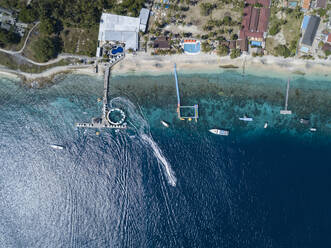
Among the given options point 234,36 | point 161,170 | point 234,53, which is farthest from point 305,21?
point 161,170

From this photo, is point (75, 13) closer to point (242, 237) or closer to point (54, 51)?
point (54, 51)

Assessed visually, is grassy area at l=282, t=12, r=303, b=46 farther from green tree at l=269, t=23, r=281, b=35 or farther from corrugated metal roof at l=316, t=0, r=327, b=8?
corrugated metal roof at l=316, t=0, r=327, b=8

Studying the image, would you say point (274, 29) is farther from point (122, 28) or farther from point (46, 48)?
point (46, 48)

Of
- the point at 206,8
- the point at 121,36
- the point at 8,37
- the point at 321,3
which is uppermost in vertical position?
the point at 321,3

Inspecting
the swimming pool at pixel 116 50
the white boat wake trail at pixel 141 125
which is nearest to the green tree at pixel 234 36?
the swimming pool at pixel 116 50

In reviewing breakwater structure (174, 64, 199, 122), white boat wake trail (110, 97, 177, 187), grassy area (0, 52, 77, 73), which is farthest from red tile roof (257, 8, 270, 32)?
grassy area (0, 52, 77, 73)

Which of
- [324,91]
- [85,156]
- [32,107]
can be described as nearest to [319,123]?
[324,91]

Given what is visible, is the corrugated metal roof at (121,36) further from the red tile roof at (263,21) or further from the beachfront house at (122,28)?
the red tile roof at (263,21)
